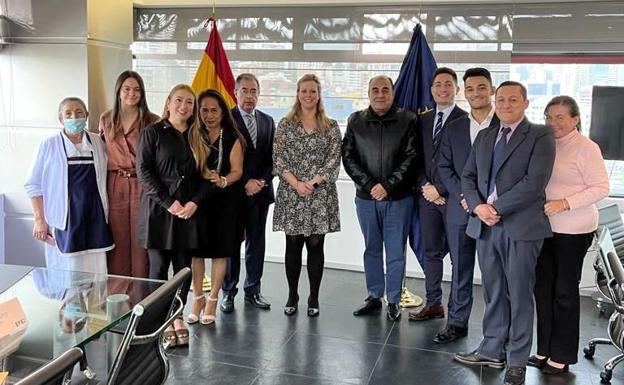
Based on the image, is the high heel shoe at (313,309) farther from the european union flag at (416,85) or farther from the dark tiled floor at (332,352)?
the european union flag at (416,85)

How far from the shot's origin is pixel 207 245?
353 centimetres

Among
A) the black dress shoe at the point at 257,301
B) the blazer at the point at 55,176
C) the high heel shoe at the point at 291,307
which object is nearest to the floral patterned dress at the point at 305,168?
the high heel shoe at the point at 291,307

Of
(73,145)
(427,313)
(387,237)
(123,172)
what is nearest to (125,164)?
(123,172)

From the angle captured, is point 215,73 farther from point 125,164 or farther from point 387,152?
point 387,152

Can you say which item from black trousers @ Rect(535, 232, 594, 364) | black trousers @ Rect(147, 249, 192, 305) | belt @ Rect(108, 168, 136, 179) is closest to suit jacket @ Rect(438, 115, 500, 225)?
black trousers @ Rect(535, 232, 594, 364)

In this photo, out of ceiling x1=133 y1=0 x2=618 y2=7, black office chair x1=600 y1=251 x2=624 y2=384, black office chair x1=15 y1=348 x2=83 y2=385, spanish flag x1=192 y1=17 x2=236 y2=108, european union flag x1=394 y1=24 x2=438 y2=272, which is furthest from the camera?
A: ceiling x1=133 y1=0 x2=618 y2=7

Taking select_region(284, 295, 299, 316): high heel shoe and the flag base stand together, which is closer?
select_region(284, 295, 299, 316): high heel shoe

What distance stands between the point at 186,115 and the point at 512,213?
1.80m

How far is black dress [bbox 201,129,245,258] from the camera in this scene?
3.51m

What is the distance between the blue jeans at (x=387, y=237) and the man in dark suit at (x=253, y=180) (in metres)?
0.67

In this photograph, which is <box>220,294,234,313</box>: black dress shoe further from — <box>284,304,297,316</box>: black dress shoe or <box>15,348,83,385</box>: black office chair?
<box>15,348,83,385</box>: black office chair

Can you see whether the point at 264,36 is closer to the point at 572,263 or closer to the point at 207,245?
the point at 207,245

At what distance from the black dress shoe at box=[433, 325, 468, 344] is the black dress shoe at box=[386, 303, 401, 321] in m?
0.38

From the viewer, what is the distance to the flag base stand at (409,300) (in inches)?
167
